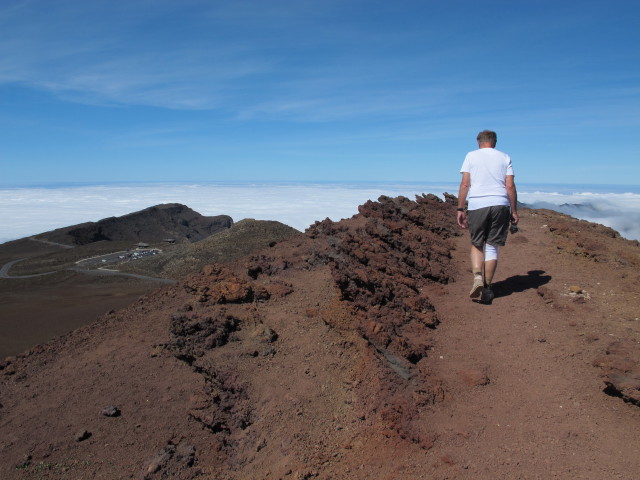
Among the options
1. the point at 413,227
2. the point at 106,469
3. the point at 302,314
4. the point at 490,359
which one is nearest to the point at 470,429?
the point at 490,359

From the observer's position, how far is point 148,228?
52.8 meters

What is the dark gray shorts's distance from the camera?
5.54 metres

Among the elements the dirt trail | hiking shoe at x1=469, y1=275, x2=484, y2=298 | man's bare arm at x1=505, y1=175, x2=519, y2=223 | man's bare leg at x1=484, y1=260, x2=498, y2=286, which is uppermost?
man's bare arm at x1=505, y1=175, x2=519, y2=223

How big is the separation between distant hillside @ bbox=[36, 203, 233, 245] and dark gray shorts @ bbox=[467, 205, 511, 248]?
44.6 meters

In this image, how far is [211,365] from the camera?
13.8ft

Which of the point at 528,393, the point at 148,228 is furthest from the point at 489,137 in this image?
the point at 148,228

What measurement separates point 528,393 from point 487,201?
7.92 feet

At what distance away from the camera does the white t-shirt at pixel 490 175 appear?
18.1 ft

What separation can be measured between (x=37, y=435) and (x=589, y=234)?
8.83 m

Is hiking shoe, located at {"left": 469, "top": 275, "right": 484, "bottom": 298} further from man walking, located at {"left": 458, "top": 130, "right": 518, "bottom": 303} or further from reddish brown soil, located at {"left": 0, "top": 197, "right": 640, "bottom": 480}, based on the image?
reddish brown soil, located at {"left": 0, "top": 197, "right": 640, "bottom": 480}

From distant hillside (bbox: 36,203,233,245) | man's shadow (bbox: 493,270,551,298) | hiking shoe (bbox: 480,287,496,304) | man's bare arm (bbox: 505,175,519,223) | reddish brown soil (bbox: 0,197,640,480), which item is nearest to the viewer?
reddish brown soil (bbox: 0,197,640,480)

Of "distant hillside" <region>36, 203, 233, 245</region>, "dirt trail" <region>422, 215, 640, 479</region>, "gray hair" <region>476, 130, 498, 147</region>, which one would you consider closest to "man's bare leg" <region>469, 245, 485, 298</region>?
"dirt trail" <region>422, 215, 640, 479</region>

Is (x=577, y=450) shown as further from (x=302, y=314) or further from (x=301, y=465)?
(x=302, y=314)

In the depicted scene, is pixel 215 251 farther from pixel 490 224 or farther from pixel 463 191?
pixel 490 224
